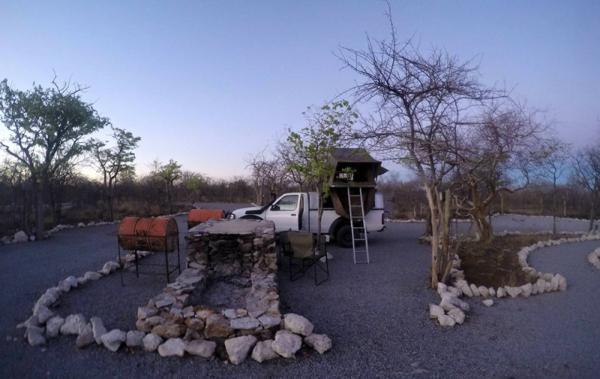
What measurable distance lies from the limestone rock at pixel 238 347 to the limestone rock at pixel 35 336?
7.22 feet

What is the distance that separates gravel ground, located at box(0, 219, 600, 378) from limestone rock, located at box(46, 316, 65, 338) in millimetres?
207

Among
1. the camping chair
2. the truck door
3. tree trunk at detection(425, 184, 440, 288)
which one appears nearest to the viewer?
tree trunk at detection(425, 184, 440, 288)

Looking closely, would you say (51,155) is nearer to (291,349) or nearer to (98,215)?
(98,215)

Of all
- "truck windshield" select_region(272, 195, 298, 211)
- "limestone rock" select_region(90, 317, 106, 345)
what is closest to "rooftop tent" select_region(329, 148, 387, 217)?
"truck windshield" select_region(272, 195, 298, 211)

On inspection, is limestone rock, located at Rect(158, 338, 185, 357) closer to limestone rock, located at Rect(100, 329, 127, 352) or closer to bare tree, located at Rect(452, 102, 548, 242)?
limestone rock, located at Rect(100, 329, 127, 352)

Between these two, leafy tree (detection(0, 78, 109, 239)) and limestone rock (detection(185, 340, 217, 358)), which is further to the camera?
leafy tree (detection(0, 78, 109, 239))

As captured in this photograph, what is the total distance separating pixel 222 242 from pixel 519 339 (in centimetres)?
505

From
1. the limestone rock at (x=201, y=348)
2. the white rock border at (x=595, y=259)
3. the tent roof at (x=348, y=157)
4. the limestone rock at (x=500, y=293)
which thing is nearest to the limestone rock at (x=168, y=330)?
the limestone rock at (x=201, y=348)

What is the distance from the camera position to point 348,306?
17.4 feet

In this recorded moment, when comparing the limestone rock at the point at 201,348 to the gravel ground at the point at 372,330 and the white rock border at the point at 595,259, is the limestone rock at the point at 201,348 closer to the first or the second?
the gravel ground at the point at 372,330

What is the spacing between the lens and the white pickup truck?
9922 millimetres

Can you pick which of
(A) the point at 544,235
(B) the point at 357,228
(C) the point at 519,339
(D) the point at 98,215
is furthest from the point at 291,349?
(D) the point at 98,215

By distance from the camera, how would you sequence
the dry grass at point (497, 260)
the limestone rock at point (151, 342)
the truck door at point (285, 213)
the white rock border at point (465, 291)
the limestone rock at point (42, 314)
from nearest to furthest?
the limestone rock at point (151, 342) < the limestone rock at point (42, 314) < the white rock border at point (465, 291) < the dry grass at point (497, 260) < the truck door at point (285, 213)

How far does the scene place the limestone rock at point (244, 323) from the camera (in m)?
3.92
